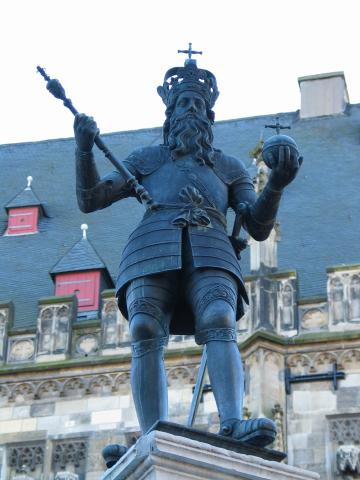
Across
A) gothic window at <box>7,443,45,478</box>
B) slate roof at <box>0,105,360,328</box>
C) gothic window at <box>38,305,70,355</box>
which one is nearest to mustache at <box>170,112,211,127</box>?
gothic window at <box>7,443,45,478</box>

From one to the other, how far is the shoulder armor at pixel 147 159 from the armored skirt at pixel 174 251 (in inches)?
11.1

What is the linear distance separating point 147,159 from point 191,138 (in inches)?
8.5

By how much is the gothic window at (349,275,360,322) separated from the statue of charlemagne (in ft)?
36.8

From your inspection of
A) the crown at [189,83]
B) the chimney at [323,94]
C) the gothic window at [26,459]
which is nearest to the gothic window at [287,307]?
the gothic window at [26,459]

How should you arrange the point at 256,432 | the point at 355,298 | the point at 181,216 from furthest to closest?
the point at 355,298 → the point at 181,216 → the point at 256,432

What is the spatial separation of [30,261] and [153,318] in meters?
14.7

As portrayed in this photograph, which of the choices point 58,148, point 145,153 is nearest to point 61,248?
point 58,148

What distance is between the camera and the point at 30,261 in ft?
69.1

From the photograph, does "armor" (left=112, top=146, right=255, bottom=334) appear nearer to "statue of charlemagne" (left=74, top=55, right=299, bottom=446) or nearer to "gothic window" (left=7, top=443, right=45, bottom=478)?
"statue of charlemagne" (left=74, top=55, right=299, bottom=446)

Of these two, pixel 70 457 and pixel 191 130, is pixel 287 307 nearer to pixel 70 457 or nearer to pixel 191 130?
pixel 70 457

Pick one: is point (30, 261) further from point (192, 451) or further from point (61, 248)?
point (192, 451)

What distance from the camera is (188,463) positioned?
5.81m

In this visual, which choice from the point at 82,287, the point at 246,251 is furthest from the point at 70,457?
the point at 246,251

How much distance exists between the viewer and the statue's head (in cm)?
699
